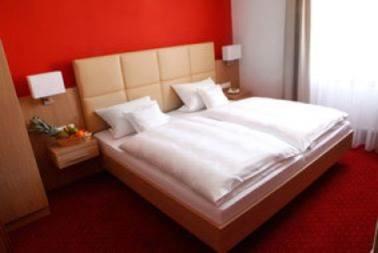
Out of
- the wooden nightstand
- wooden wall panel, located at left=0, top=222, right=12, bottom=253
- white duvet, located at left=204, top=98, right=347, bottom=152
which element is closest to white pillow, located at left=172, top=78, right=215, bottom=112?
white duvet, located at left=204, top=98, right=347, bottom=152

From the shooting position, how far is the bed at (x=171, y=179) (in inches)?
67.6

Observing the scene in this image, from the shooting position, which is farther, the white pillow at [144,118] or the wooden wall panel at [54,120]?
the white pillow at [144,118]

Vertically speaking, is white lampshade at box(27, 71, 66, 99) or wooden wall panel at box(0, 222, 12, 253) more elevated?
white lampshade at box(27, 71, 66, 99)

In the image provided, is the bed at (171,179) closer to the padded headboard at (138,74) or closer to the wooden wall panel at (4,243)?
the padded headboard at (138,74)

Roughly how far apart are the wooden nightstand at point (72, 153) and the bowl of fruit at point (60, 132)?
0.05 m

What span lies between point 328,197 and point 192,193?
134 cm

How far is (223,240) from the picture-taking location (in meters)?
1.64

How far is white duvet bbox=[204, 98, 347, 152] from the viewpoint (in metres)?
2.29

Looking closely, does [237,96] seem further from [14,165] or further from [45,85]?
[14,165]

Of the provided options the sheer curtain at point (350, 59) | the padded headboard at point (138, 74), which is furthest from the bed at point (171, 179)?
the sheer curtain at point (350, 59)

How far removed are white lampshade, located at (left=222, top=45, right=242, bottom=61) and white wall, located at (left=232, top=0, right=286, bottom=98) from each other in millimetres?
211

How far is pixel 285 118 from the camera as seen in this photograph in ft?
8.41

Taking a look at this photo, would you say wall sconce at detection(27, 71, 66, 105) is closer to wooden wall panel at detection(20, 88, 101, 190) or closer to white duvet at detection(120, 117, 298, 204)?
wooden wall panel at detection(20, 88, 101, 190)

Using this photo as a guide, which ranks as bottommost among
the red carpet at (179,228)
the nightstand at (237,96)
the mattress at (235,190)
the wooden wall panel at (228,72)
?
the red carpet at (179,228)
